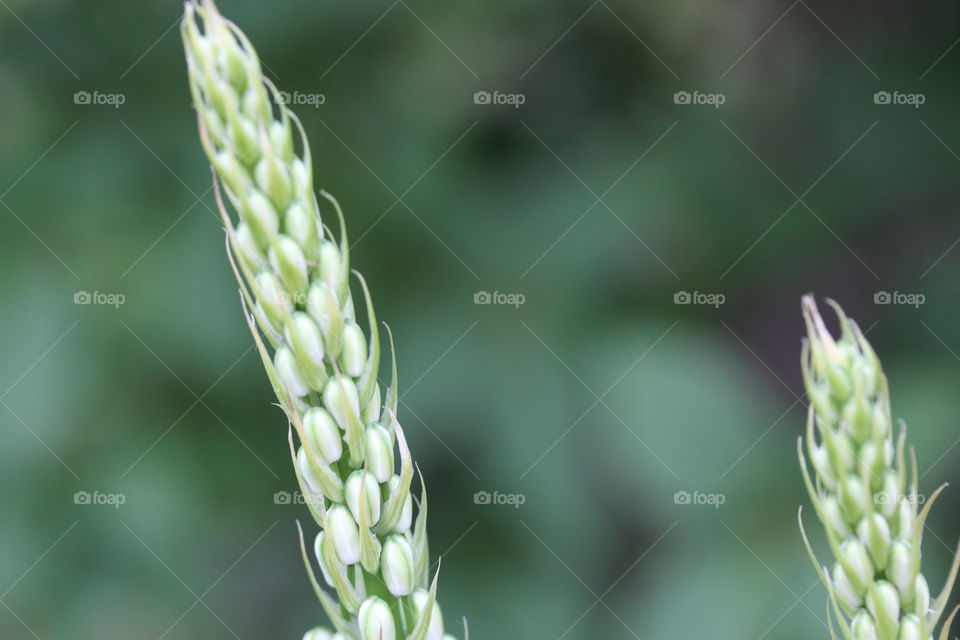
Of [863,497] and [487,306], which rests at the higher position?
[487,306]

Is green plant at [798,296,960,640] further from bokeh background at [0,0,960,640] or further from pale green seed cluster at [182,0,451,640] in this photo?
bokeh background at [0,0,960,640]

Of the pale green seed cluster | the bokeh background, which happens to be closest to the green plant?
the pale green seed cluster

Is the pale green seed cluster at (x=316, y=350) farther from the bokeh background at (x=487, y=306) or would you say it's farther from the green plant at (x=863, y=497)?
the bokeh background at (x=487, y=306)

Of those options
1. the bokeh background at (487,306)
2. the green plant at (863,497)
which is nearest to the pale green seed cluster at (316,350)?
the green plant at (863,497)

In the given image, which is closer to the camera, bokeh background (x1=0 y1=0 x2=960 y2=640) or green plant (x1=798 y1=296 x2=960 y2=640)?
green plant (x1=798 y1=296 x2=960 y2=640)

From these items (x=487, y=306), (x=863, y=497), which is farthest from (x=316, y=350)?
(x=487, y=306)

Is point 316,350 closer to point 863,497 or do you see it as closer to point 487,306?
point 863,497
